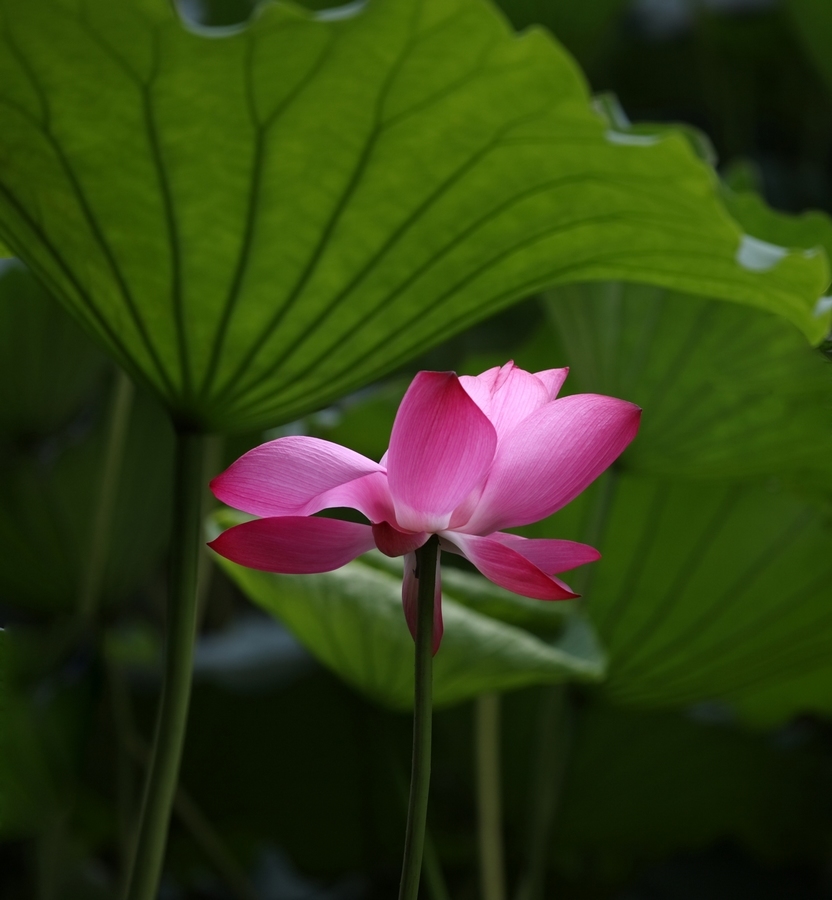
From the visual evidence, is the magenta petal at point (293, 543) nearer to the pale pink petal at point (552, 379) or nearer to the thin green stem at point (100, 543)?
the pale pink petal at point (552, 379)

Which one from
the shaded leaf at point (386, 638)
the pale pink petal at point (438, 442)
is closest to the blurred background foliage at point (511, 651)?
the shaded leaf at point (386, 638)

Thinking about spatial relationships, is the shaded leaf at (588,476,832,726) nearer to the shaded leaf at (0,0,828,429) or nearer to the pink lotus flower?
the shaded leaf at (0,0,828,429)

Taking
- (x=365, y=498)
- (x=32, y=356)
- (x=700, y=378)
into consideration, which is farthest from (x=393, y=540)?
(x=32, y=356)

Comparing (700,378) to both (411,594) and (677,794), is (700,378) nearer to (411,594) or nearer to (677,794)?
(411,594)

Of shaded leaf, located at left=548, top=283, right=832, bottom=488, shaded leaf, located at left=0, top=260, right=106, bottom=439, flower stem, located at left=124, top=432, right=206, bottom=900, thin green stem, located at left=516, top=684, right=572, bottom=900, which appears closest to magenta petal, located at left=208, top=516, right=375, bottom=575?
flower stem, located at left=124, top=432, right=206, bottom=900

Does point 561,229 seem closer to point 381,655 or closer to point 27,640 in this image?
point 381,655

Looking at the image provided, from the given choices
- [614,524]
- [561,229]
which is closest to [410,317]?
[561,229]
